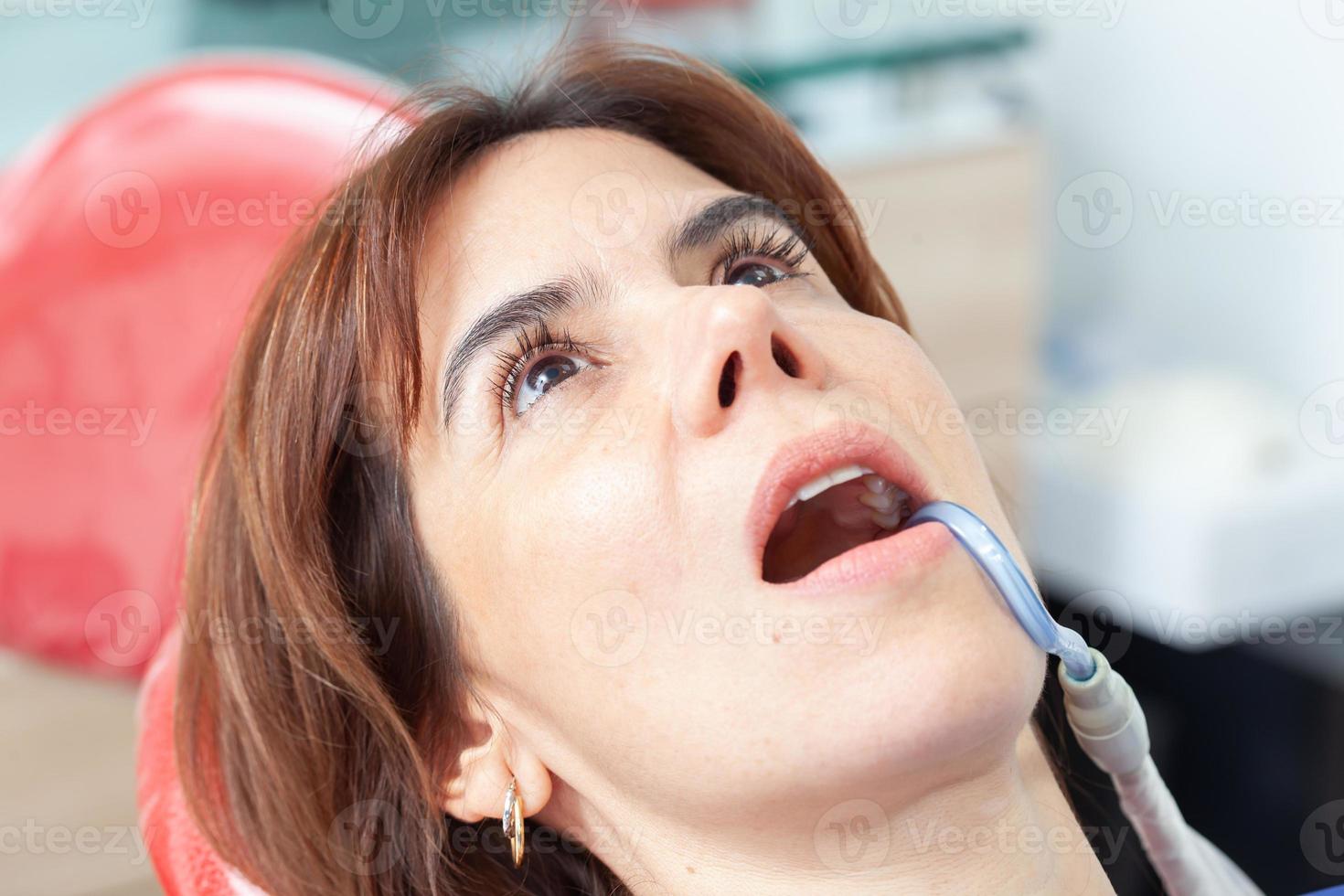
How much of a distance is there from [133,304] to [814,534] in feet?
2.84

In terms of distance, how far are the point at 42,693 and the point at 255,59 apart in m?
0.89

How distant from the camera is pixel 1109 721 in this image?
0.91 metres

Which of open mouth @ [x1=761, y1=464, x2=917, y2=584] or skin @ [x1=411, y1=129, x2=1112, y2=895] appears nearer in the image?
skin @ [x1=411, y1=129, x2=1112, y2=895]

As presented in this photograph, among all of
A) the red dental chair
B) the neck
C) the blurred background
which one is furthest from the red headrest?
the neck

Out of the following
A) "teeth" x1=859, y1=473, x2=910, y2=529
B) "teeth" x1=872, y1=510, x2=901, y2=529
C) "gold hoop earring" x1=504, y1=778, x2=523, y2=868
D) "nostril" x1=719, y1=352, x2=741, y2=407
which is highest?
"nostril" x1=719, y1=352, x2=741, y2=407

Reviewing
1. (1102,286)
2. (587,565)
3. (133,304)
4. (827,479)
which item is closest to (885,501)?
(827,479)

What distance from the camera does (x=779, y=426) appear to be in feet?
2.77

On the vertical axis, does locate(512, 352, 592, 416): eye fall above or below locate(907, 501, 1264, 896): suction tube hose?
above

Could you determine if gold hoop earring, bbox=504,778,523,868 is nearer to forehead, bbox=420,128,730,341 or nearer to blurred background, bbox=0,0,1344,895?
forehead, bbox=420,128,730,341

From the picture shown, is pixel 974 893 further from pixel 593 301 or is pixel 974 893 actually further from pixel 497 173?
pixel 497 173

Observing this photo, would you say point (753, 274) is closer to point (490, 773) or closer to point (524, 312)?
point (524, 312)

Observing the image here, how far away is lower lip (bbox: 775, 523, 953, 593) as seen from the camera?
818mm

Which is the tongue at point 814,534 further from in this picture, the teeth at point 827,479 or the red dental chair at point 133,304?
the red dental chair at point 133,304

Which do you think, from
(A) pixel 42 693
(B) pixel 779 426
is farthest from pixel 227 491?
(A) pixel 42 693
